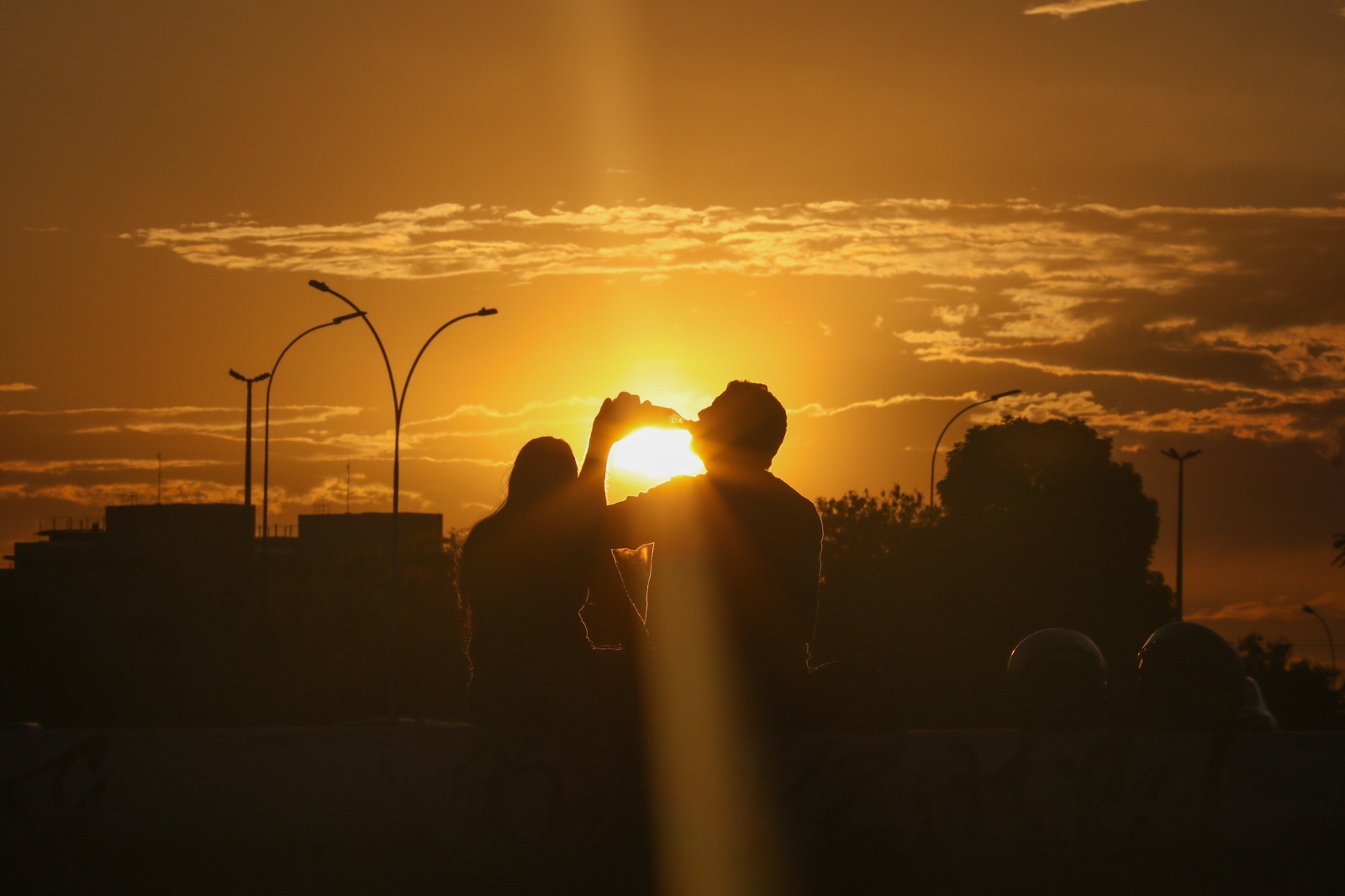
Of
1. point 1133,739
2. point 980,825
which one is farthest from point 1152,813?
point 980,825

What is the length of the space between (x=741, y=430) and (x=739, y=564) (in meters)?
0.64

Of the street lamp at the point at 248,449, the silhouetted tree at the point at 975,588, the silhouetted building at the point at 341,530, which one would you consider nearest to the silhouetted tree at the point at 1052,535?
the silhouetted tree at the point at 975,588

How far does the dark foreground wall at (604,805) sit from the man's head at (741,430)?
1366 mm

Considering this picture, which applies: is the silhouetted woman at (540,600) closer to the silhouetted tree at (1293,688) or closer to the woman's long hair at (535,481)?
the woman's long hair at (535,481)

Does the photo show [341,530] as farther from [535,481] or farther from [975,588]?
[535,481]

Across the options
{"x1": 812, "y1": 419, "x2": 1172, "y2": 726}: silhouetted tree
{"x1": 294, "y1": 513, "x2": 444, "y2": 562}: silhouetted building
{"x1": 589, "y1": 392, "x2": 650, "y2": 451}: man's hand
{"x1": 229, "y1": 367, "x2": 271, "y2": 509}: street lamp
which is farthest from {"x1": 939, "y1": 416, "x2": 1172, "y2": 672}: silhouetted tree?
{"x1": 294, "y1": 513, "x2": 444, "y2": 562}: silhouetted building

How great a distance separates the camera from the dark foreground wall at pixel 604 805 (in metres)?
6.88

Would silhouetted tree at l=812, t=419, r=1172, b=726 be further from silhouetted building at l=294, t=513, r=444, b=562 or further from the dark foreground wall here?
silhouetted building at l=294, t=513, r=444, b=562

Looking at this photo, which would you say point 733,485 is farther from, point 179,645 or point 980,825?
point 179,645

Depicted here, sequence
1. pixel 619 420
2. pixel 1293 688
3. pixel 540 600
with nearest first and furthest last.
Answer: pixel 540 600, pixel 619 420, pixel 1293 688

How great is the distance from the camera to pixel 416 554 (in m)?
92.6

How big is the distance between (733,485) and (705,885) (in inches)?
72.8

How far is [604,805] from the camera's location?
22.3ft

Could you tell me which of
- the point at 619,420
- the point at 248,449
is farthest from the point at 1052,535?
the point at 619,420
